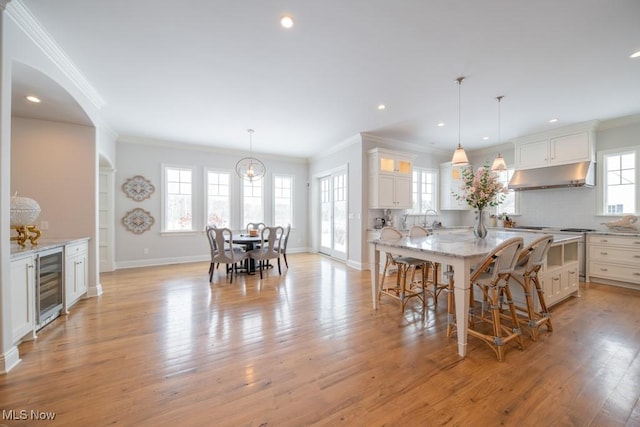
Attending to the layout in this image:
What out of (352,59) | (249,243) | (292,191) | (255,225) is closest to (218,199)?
(255,225)

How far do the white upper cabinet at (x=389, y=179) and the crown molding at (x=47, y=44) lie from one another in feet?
15.1

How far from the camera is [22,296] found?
221 cm

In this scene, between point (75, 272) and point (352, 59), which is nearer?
point (352, 59)

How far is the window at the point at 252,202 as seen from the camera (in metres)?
6.63

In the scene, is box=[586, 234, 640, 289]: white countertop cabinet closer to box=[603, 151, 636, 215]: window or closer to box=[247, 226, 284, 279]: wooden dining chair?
box=[603, 151, 636, 215]: window

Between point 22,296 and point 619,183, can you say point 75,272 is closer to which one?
point 22,296

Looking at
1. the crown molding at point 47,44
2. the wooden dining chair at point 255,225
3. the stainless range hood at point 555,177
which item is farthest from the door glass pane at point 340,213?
the crown molding at point 47,44

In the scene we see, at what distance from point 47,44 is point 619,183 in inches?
325

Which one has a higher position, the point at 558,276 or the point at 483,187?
the point at 483,187

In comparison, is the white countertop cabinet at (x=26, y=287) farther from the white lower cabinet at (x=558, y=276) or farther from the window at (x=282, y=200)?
the white lower cabinet at (x=558, y=276)

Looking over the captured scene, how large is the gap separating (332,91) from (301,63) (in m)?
0.76

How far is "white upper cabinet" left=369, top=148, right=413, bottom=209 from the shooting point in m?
5.13

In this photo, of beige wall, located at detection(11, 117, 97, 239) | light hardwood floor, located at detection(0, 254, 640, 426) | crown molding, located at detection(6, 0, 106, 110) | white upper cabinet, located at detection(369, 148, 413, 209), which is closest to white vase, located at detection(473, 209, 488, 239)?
light hardwood floor, located at detection(0, 254, 640, 426)

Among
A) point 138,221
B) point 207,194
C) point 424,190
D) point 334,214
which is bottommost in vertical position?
point 138,221
